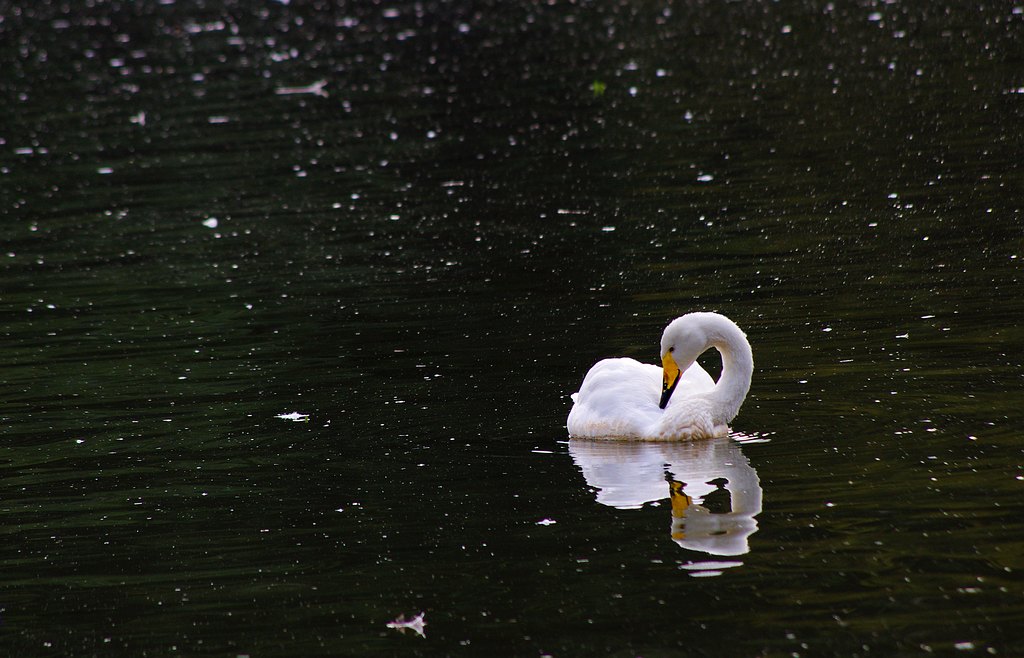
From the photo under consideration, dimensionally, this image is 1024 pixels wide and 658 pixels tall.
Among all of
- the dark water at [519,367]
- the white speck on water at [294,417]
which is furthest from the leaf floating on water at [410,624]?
the white speck on water at [294,417]

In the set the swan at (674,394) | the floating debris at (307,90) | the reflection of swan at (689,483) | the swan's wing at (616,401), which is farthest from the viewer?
the floating debris at (307,90)

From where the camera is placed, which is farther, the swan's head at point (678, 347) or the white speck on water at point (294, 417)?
the white speck on water at point (294, 417)

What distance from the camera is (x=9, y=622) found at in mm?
8039

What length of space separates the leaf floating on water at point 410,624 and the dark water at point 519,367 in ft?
0.14

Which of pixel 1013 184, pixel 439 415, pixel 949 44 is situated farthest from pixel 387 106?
pixel 439 415

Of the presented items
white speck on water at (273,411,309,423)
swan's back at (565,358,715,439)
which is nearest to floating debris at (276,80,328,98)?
white speck on water at (273,411,309,423)

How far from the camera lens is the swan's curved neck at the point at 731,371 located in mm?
10414

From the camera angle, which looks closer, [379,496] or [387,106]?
[379,496]

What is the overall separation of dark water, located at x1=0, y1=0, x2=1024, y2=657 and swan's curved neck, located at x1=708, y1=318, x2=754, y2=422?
0.25 meters

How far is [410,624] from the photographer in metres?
7.55

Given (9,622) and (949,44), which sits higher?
(949,44)

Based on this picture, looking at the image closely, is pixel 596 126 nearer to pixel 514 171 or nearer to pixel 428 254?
pixel 514 171

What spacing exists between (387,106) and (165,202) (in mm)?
8468

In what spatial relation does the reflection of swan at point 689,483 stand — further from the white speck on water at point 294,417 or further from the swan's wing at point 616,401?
the white speck on water at point 294,417
